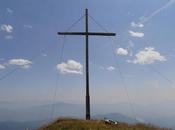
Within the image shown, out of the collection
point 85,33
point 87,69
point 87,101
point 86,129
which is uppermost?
point 85,33

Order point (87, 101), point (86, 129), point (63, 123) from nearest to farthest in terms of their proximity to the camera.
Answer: point (86, 129)
point (63, 123)
point (87, 101)

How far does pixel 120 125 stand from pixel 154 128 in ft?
10.6

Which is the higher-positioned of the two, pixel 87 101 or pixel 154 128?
pixel 87 101

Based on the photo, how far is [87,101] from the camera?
41.6m

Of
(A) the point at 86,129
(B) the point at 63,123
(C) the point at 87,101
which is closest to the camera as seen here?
(A) the point at 86,129

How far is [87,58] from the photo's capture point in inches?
1674

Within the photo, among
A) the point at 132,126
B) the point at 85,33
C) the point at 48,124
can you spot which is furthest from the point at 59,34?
the point at 132,126

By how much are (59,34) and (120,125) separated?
Answer: 12.8 meters

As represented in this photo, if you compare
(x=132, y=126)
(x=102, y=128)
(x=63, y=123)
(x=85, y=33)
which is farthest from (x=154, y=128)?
(x=85, y=33)

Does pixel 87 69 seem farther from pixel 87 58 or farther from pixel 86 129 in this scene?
pixel 86 129

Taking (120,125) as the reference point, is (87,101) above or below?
above

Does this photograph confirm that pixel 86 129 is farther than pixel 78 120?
No

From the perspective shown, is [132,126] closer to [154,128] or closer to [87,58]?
[154,128]

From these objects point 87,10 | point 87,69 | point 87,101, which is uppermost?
point 87,10
